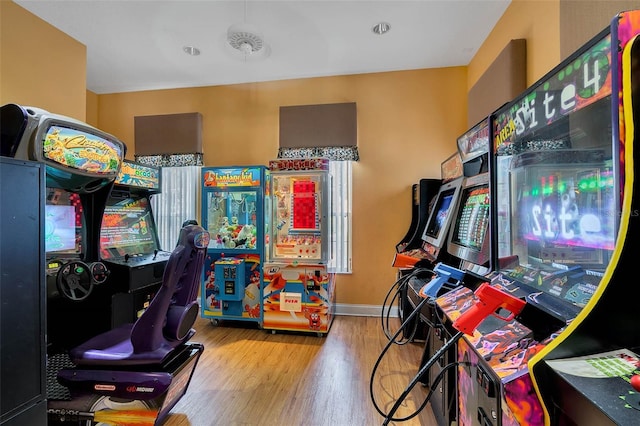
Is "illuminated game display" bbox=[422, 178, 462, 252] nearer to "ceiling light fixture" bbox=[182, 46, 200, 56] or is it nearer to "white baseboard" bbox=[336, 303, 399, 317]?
"white baseboard" bbox=[336, 303, 399, 317]

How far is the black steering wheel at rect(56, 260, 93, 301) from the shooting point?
62.2 inches

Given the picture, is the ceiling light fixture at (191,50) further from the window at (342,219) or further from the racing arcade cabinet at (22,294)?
the racing arcade cabinet at (22,294)

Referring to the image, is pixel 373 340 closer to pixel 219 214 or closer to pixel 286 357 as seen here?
pixel 286 357

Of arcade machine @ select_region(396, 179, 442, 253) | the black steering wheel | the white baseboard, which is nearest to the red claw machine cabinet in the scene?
the white baseboard

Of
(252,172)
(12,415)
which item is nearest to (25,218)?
(12,415)

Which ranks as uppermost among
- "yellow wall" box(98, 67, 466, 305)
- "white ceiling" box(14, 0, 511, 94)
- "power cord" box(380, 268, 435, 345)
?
"white ceiling" box(14, 0, 511, 94)

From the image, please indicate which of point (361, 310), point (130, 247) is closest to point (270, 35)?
point (130, 247)

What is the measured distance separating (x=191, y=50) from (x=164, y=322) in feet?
9.39

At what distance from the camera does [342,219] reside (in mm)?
3572

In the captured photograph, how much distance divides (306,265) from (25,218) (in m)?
2.19

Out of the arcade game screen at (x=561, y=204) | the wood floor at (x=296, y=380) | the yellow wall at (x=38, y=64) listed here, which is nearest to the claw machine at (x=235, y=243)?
the wood floor at (x=296, y=380)

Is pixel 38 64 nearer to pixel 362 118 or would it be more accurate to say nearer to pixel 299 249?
pixel 299 249

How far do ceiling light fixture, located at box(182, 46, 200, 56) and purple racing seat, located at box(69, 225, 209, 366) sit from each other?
240 cm

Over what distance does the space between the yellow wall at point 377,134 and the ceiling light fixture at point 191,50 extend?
743mm
